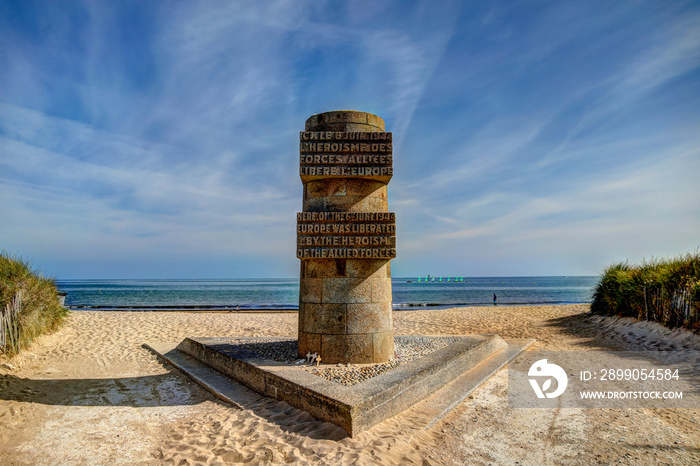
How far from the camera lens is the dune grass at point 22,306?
9.73m

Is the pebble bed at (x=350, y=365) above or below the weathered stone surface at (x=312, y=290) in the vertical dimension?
below

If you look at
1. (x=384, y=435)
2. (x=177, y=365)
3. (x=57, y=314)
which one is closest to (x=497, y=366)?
(x=384, y=435)

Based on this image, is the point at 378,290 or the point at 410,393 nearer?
the point at 410,393

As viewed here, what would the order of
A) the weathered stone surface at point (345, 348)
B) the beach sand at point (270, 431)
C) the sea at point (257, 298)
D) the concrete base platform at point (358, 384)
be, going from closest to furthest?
the beach sand at point (270, 431) < the concrete base platform at point (358, 384) < the weathered stone surface at point (345, 348) < the sea at point (257, 298)

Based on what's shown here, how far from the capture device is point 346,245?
7480mm

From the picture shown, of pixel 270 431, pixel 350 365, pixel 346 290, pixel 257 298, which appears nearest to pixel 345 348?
pixel 350 365

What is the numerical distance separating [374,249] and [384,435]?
339 centimetres

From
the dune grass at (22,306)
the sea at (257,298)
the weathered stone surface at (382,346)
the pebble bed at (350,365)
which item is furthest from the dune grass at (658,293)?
the dune grass at (22,306)

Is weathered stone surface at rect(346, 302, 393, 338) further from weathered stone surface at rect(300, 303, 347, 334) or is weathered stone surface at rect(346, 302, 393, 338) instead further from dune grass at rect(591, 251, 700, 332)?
dune grass at rect(591, 251, 700, 332)

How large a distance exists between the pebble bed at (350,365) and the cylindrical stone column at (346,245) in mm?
281

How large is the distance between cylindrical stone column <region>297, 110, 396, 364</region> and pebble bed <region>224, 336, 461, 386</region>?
0.28m

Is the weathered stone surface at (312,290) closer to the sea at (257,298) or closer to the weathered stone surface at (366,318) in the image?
the weathered stone surface at (366,318)

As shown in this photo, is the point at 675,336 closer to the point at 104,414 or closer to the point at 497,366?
the point at 497,366

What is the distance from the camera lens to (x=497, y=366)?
28.1 ft
